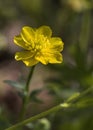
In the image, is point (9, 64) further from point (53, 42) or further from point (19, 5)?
point (53, 42)

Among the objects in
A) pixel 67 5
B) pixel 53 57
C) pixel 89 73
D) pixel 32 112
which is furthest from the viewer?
pixel 67 5

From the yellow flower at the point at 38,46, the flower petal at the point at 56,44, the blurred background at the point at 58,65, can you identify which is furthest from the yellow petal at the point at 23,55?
the blurred background at the point at 58,65

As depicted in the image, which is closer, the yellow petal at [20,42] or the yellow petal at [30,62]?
the yellow petal at [30,62]

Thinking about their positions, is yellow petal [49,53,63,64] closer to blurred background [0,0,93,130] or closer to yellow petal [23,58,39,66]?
yellow petal [23,58,39,66]

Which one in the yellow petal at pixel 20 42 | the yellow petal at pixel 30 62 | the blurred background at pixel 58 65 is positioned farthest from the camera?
the blurred background at pixel 58 65

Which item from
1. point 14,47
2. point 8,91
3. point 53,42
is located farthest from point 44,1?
point 53,42

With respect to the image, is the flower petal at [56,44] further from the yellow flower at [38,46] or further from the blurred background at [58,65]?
the blurred background at [58,65]
